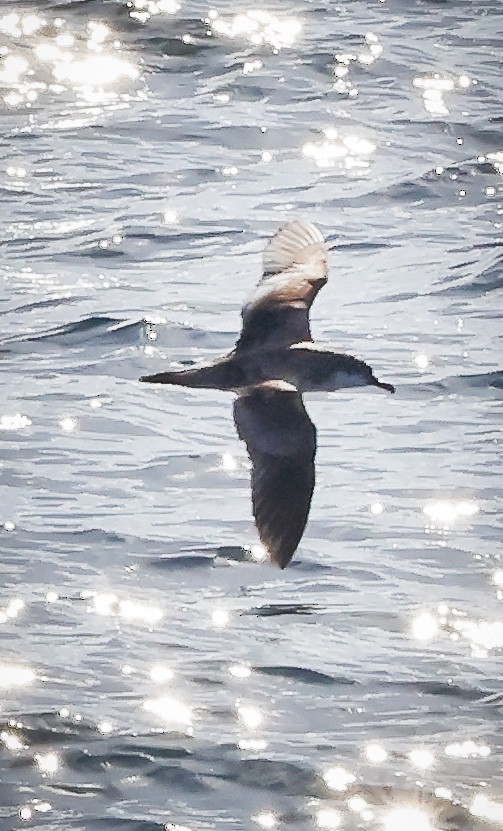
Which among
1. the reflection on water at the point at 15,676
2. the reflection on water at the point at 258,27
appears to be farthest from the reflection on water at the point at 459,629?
the reflection on water at the point at 258,27

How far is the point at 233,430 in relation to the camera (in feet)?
39.5

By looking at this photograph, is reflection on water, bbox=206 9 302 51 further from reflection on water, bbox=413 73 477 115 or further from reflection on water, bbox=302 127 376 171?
reflection on water, bbox=302 127 376 171

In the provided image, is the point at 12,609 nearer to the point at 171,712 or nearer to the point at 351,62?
the point at 171,712

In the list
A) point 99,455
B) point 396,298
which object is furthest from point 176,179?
Result: point 99,455

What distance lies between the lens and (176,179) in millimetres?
16047

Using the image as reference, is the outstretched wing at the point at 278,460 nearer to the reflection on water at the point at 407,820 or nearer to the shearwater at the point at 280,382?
the shearwater at the point at 280,382

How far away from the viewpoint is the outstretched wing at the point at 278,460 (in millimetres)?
8930

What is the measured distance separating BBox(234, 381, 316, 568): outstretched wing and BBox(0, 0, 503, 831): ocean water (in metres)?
0.91

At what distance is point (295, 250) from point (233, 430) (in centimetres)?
147

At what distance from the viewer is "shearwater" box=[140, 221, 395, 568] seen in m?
9.02

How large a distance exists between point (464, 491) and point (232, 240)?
421cm

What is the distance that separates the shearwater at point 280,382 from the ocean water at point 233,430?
965mm

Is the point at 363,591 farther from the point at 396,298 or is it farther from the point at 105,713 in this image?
the point at 396,298

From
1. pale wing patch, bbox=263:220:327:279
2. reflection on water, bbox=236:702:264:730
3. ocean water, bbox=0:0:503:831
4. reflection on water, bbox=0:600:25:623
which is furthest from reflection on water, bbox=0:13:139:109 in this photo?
reflection on water, bbox=236:702:264:730
